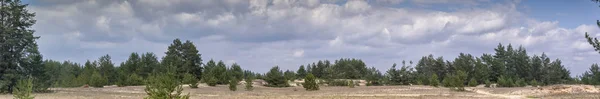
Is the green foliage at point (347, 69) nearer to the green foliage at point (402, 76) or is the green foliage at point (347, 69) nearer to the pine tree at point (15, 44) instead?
the green foliage at point (402, 76)

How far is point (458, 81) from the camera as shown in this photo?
4762 centimetres

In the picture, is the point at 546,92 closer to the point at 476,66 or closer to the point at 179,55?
the point at 476,66

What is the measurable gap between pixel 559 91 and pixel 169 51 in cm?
5533

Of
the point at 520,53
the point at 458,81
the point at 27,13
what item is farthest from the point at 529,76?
the point at 27,13

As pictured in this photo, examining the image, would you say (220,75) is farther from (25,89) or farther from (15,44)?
(25,89)

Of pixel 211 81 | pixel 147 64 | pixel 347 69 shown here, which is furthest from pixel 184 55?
pixel 347 69

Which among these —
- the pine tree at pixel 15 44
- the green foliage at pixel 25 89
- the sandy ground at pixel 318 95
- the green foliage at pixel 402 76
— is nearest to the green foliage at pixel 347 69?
the green foliage at pixel 402 76

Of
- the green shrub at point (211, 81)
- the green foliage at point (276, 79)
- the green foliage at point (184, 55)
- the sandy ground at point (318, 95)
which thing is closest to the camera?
the sandy ground at point (318, 95)

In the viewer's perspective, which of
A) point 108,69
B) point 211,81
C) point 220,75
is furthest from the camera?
point 108,69

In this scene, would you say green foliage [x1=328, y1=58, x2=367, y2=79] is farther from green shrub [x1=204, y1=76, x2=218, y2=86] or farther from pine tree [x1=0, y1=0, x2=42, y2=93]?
pine tree [x1=0, y1=0, x2=42, y2=93]

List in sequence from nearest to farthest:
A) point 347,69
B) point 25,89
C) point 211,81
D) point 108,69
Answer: point 25,89
point 211,81
point 108,69
point 347,69

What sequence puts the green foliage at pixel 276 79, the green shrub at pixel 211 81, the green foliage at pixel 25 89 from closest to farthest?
the green foliage at pixel 25 89 < the green shrub at pixel 211 81 < the green foliage at pixel 276 79

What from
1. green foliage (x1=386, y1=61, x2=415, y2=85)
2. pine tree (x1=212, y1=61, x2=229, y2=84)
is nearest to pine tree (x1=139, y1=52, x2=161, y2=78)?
pine tree (x1=212, y1=61, x2=229, y2=84)

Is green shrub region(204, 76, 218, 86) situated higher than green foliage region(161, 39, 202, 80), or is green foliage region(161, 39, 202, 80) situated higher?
green foliage region(161, 39, 202, 80)
